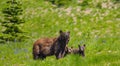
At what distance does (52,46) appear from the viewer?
14789 mm

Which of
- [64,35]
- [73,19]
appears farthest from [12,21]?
[64,35]

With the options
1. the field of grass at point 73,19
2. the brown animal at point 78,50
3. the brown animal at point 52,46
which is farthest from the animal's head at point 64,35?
the field of grass at point 73,19

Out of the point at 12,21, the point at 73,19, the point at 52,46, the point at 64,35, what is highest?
the point at 64,35

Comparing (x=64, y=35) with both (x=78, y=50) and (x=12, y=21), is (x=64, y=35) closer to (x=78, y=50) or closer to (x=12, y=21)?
(x=78, y=50)

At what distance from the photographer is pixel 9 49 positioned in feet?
74.0

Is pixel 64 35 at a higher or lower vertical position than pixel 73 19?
higher

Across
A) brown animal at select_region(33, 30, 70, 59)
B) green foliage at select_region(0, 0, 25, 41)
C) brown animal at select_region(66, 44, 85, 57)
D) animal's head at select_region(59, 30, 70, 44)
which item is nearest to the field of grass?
green foliage at select_region(0, 0, 25, 41)

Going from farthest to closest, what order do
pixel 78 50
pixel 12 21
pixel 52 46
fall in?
pixel 12 21, pixel 52 46, pixel 78 50

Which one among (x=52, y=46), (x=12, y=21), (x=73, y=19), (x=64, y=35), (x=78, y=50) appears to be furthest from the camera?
(x=73, y=19)

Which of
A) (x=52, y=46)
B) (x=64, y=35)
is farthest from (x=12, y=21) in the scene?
(x=64, y=35)

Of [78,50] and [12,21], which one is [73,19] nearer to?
[12,21]

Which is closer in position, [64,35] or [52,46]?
[64,35]

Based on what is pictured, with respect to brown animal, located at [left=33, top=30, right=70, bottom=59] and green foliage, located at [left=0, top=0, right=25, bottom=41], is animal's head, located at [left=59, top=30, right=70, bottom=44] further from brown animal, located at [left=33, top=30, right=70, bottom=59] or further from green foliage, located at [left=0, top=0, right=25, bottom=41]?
green foliage, located at [left=0, top=0, right=25, bottom=41]

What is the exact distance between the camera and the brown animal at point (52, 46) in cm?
1411
